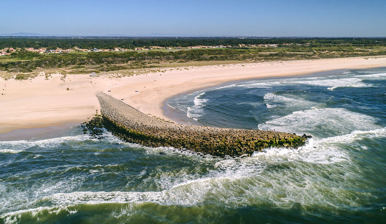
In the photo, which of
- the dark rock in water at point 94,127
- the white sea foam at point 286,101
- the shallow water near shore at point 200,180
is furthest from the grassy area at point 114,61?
the shallow water near shore at point 200,180

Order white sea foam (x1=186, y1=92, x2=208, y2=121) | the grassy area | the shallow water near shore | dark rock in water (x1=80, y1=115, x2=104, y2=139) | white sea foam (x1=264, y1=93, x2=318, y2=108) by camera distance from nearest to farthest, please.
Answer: the shallow water near shore < dark rock in water (x1=80, y1=115, x2=104, y2=139) < white sea foam (x1=186, y1=92, x2=208, y2=121) < white sea foam (x1=264, y1=93, x2=318, y2=108) < the grassy area

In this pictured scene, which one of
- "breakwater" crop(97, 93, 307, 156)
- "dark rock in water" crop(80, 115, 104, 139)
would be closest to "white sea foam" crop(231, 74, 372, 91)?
"breakwater" crop(97, 93, 307, 156)

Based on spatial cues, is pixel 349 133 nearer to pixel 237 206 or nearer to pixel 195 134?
pixel 195 134

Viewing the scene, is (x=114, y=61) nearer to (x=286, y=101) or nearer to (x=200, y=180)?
(x=286, y=101)

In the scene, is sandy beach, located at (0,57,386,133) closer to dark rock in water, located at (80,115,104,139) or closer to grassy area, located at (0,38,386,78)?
dark rock in water, located at (80,115,104,139)

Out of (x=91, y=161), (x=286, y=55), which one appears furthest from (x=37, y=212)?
(x=286, y=55)

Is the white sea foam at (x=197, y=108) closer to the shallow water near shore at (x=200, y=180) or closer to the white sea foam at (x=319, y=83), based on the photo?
the shallow water near shore at (x=200, y=180)
